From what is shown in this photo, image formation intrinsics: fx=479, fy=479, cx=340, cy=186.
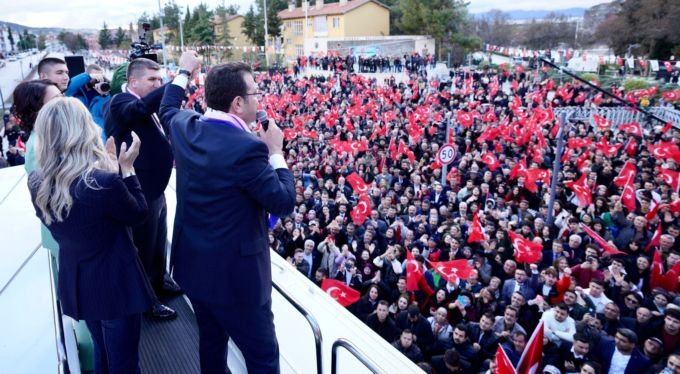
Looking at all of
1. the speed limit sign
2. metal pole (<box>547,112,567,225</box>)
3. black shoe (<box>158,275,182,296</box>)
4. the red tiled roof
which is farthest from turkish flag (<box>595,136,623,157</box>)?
the red tiled roof

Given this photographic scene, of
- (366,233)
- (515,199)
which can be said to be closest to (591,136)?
(515,199)

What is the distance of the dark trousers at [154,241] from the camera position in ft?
9.42

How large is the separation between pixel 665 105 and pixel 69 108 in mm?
22376

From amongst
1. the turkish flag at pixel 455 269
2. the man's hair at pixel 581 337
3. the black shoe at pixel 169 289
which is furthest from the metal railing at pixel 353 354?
the turkish flag at pixel 455 269

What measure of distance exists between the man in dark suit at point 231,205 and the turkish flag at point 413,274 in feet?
13.8

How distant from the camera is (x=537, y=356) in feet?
12.7

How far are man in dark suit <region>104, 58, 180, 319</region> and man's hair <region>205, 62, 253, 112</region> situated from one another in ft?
A: 2.63

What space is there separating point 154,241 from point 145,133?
0.72 meters

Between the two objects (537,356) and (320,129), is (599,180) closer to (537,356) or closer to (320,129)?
(537,356)

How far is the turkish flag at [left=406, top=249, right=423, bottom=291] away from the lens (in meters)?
5.96

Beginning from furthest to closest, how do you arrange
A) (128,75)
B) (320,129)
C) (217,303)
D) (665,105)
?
(665,105)
(320,129)
(128,75)
(217,303)

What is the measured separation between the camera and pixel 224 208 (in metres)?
1.76

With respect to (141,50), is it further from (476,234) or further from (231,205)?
(476,234)

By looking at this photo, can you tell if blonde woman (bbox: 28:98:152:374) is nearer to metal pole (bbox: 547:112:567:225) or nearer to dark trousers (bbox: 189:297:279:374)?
dark trousers (bbox: 189:297:279:374)
